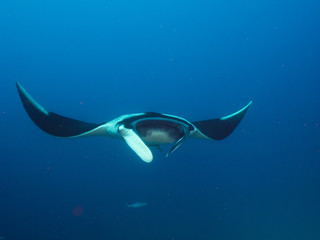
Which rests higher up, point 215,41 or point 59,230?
point 215,41

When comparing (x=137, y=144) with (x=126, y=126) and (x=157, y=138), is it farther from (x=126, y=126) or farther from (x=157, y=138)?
(x=157, y=138)

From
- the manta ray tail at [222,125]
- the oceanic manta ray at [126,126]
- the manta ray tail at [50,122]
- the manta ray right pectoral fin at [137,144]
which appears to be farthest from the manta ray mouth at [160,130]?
the manta ray tail at [222,125]

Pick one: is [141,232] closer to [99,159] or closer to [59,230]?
[59,230]

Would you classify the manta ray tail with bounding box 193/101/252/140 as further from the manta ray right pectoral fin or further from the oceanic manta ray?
the manta ray right pectoral fin

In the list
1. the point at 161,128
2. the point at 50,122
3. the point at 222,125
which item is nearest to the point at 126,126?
the point at 161,128

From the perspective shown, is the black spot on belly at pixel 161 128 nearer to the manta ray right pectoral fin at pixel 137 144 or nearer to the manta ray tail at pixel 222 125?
the manta ray right pectoral fin at pixel 137 144

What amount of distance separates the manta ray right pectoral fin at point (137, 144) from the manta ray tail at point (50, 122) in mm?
544

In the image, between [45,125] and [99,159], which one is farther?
[99,159]

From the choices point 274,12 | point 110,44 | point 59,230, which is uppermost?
point 110,44

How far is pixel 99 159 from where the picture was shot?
1540 cm

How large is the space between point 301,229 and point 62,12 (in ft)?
60.2

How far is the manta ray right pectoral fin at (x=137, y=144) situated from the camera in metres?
2.13

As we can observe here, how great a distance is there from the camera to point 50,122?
2.94 m

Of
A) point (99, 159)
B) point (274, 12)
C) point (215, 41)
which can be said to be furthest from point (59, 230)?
point (274, 12)
